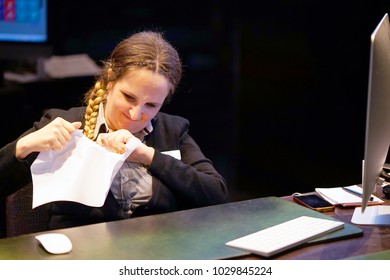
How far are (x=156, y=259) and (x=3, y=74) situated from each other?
5.63 ft

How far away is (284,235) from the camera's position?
4.39 ft

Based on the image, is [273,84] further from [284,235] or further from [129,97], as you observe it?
[284,235]

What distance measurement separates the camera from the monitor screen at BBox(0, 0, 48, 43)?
267 centimetres

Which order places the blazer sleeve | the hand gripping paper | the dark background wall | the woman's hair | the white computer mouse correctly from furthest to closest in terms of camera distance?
1. the dark background wall
2. the woman's hair
3. the blazer sleeve
4. the hand gripping paper
5. the white computer mouse

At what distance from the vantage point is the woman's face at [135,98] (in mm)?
1650

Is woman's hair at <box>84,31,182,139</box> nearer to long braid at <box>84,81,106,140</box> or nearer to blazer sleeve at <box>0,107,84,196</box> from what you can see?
long braid at <box>84,81,106,140</box>

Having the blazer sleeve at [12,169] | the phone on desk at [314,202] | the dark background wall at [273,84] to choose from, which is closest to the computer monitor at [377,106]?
the phone on desk at [314,202]

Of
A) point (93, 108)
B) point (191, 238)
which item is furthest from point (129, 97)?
point (191, 238)

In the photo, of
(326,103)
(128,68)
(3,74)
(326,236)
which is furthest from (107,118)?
(326,103)

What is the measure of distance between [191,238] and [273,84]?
2.04 m

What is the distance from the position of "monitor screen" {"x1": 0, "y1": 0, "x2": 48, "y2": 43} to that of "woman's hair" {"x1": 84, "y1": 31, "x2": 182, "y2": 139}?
102 centimetres

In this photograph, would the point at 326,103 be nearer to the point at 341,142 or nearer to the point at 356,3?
the point at 341,142

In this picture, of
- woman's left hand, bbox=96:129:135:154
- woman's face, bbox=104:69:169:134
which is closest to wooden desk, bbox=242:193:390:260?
woman's left hand, bbox=96:129:135:154

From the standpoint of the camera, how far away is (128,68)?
5.50 feet
